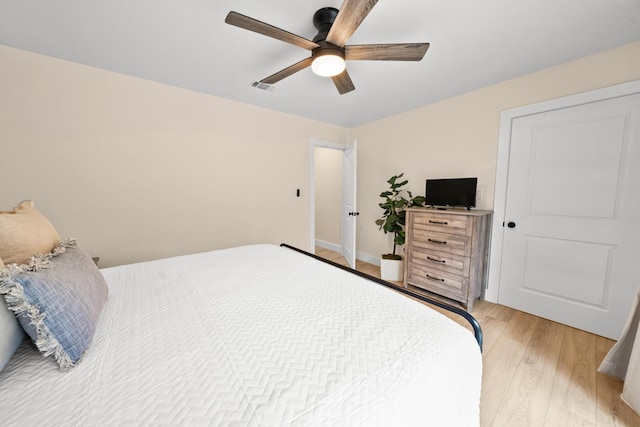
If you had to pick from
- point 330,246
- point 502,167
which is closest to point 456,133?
point 502,167

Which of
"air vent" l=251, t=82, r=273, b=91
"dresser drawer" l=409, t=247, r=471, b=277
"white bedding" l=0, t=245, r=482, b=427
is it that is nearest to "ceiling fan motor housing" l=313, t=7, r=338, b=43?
"air vent" l=251, t=82, r=273, b=91

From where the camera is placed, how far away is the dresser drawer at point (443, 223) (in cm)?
215

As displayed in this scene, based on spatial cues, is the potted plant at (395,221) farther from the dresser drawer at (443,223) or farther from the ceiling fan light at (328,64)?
the ceiling fan light at (328,64)

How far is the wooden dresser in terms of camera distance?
216 cm

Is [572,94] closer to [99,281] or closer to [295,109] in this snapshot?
[295,109]

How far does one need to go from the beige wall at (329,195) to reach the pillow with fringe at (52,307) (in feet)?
12.0

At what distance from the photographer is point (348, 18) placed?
43.4 inches

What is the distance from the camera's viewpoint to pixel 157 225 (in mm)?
2256

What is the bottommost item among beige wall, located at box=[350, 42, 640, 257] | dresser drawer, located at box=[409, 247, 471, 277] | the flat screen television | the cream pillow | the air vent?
dresser drawer, located at box=[409, 247, 471, 277]

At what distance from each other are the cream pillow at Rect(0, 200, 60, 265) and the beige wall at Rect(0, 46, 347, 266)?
110 cm

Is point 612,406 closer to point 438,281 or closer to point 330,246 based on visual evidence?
point 438,281

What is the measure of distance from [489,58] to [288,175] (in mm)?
2398

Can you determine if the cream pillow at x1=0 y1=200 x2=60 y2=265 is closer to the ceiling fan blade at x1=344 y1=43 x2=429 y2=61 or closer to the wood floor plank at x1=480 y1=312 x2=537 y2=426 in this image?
the ceiling fan blade at x1=344 y1=43 x2=429 y2=61

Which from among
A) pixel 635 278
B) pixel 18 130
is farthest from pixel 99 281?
pixel 635 278
